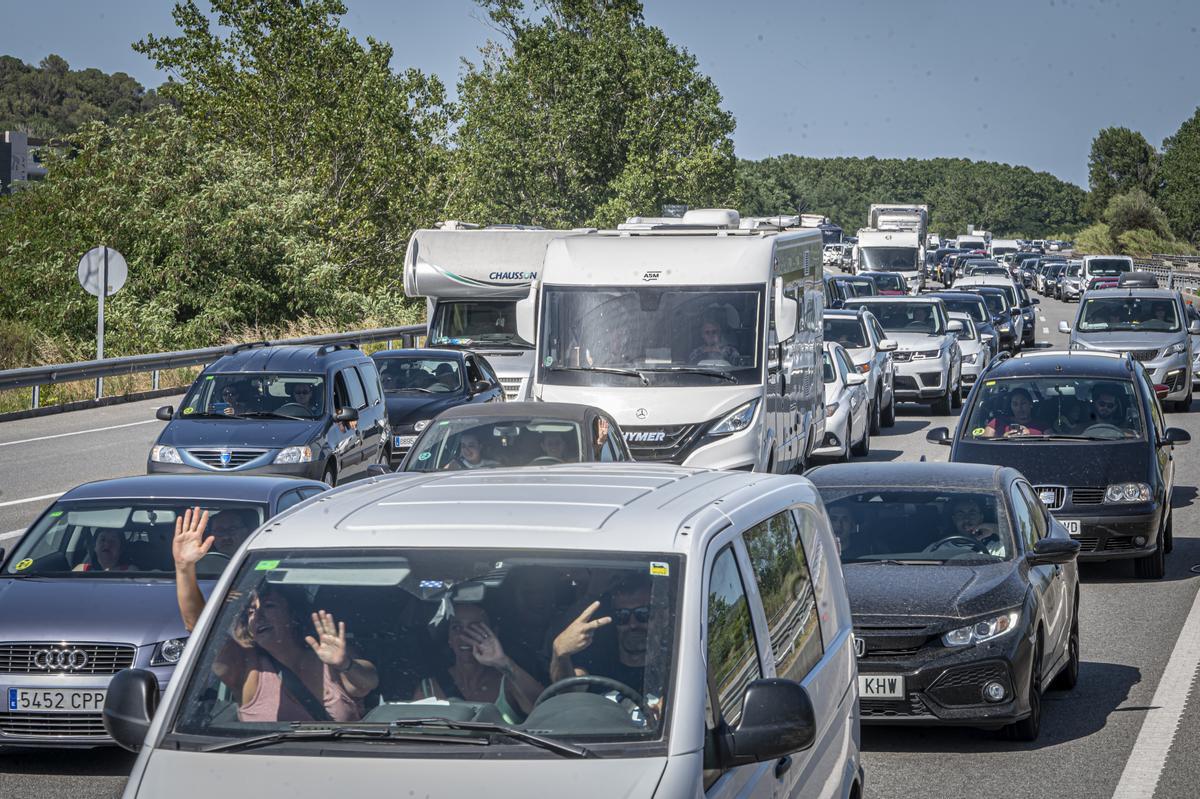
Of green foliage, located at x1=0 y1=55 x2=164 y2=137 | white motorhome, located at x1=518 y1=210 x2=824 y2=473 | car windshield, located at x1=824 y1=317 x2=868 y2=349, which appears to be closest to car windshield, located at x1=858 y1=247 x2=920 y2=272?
car windshield, located at x1=824 y1=317 x2=868 y2=349

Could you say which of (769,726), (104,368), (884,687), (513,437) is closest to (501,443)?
(513,437)

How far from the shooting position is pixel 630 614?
14.2 ft

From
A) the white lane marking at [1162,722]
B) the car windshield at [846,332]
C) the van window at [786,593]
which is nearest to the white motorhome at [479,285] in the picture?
the car windshield at [846,332]

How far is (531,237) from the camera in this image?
26.9 m

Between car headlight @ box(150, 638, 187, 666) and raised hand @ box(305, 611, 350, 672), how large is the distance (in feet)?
12.9

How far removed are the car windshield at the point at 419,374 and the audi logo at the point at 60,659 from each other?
45.1ft

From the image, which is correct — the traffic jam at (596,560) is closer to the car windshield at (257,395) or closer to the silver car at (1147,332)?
the car windshield at (257,395)

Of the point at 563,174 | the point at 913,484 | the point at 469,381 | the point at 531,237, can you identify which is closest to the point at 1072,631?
the point at 913,484

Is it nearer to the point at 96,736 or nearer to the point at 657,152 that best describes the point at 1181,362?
the point at 96,736

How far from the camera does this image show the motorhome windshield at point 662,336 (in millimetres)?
16484

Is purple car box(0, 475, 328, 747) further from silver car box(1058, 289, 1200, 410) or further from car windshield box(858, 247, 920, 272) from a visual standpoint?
car windshield box(858, 247, 920, 272)

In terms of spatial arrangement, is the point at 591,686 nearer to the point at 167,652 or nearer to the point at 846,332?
the point at 167,652

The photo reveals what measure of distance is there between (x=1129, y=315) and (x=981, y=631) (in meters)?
23.5

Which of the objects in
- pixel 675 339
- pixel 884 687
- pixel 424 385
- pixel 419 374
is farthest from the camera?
pixel 419 374
